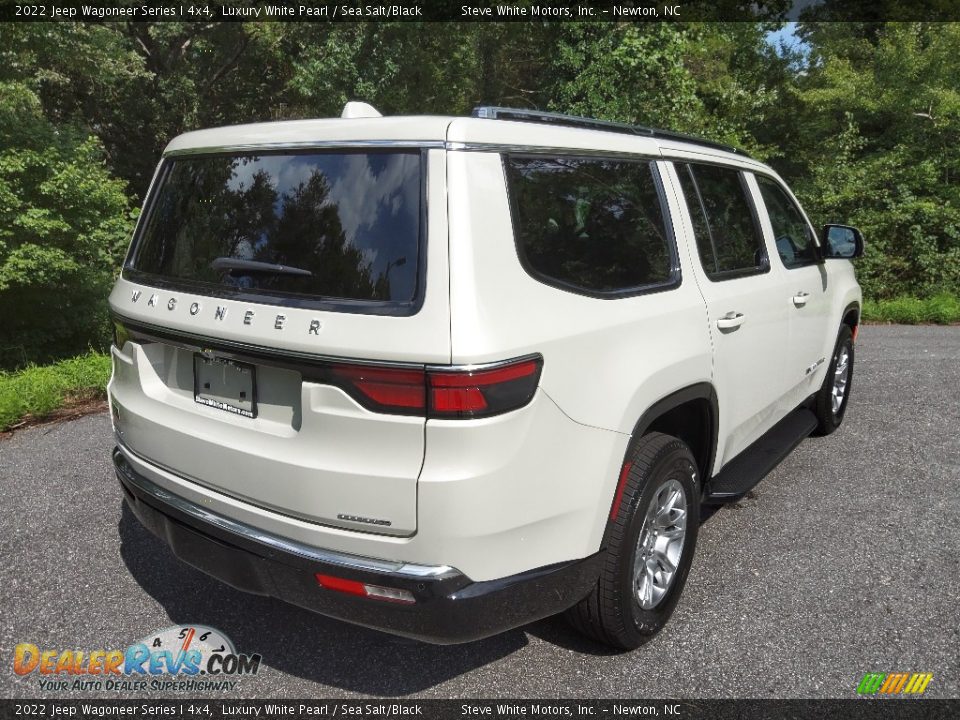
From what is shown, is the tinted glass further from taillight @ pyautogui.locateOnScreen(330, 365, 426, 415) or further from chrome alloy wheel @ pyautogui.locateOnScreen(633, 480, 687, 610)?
chrome alloy wheel @ pyautogui.locateOnScreen(633, 480, 687, 610)

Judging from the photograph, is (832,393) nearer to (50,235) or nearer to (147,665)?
(147,665)

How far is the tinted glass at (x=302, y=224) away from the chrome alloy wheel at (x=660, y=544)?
1304mm

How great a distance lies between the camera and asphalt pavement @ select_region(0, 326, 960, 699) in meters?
2.67

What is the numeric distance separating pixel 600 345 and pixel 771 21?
21169 mm

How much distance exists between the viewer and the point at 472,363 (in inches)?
79.4

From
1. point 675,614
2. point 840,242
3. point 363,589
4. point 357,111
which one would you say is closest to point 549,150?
point 357,111

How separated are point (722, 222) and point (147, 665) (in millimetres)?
2928

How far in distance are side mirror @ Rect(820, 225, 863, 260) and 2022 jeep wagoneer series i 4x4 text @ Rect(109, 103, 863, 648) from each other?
70.9 inches

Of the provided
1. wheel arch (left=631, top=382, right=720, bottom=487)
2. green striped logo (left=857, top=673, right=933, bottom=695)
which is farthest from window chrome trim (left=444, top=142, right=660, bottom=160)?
green striped logo (left=857, top=673, right=933, bottom=695)

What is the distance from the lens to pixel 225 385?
2.46 meters

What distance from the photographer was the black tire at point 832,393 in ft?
16.6

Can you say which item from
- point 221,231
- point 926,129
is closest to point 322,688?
point 221,231

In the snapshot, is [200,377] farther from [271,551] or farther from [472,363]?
[472,363]

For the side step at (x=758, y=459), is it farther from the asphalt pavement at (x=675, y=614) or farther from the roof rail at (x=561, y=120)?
the roof rail at (x=561, y=120)
